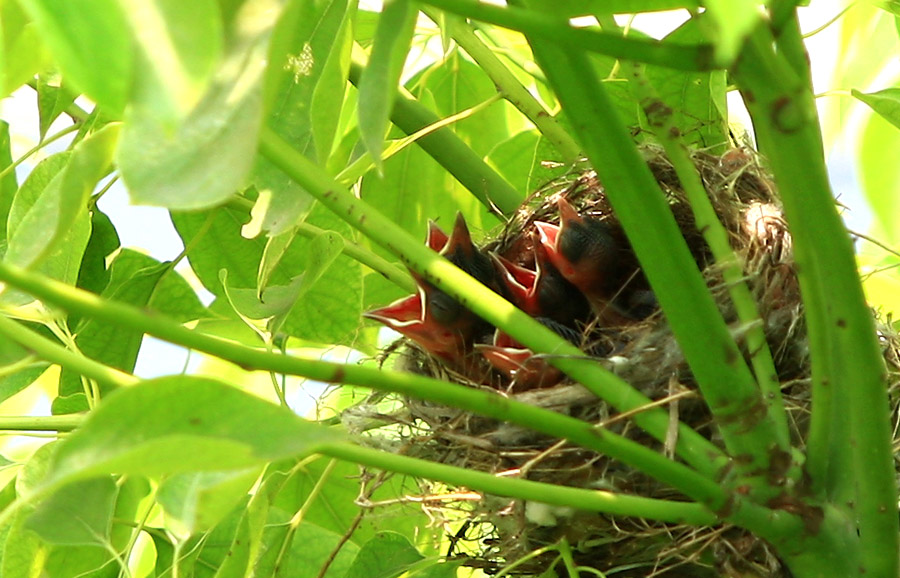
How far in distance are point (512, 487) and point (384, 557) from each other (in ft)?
1.53

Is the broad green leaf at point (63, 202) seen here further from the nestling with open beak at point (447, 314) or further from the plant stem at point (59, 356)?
the nestling with open beak at point (447, 314)

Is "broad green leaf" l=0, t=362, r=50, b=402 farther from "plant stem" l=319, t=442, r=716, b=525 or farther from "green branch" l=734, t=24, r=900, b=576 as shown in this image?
"green branch" l=734, t=24, r=900, b=576

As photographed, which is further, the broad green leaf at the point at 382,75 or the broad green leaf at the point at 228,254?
the broad green leaf at the point at 228,254

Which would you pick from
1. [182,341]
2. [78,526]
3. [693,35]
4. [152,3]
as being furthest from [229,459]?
[693,35]

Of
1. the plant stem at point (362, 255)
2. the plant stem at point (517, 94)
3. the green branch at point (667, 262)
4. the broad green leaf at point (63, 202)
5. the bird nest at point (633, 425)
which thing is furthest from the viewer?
the plant stem at point (517, 94)

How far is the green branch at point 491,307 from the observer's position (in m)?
0.69

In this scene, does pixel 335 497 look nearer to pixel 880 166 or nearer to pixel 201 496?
pixel 880 166

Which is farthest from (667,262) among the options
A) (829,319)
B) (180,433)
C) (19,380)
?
(19,380)

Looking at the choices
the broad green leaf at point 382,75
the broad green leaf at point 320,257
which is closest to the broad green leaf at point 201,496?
the broad green leaf at point 382,75

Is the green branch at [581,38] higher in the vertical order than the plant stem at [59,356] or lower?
higher

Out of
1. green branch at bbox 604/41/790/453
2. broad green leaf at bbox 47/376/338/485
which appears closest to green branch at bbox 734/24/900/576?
green branch at bbox 604/41/790/453

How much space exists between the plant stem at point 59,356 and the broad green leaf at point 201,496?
62 millimetres

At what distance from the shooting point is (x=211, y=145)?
1.37ft

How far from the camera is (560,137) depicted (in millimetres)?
1067
